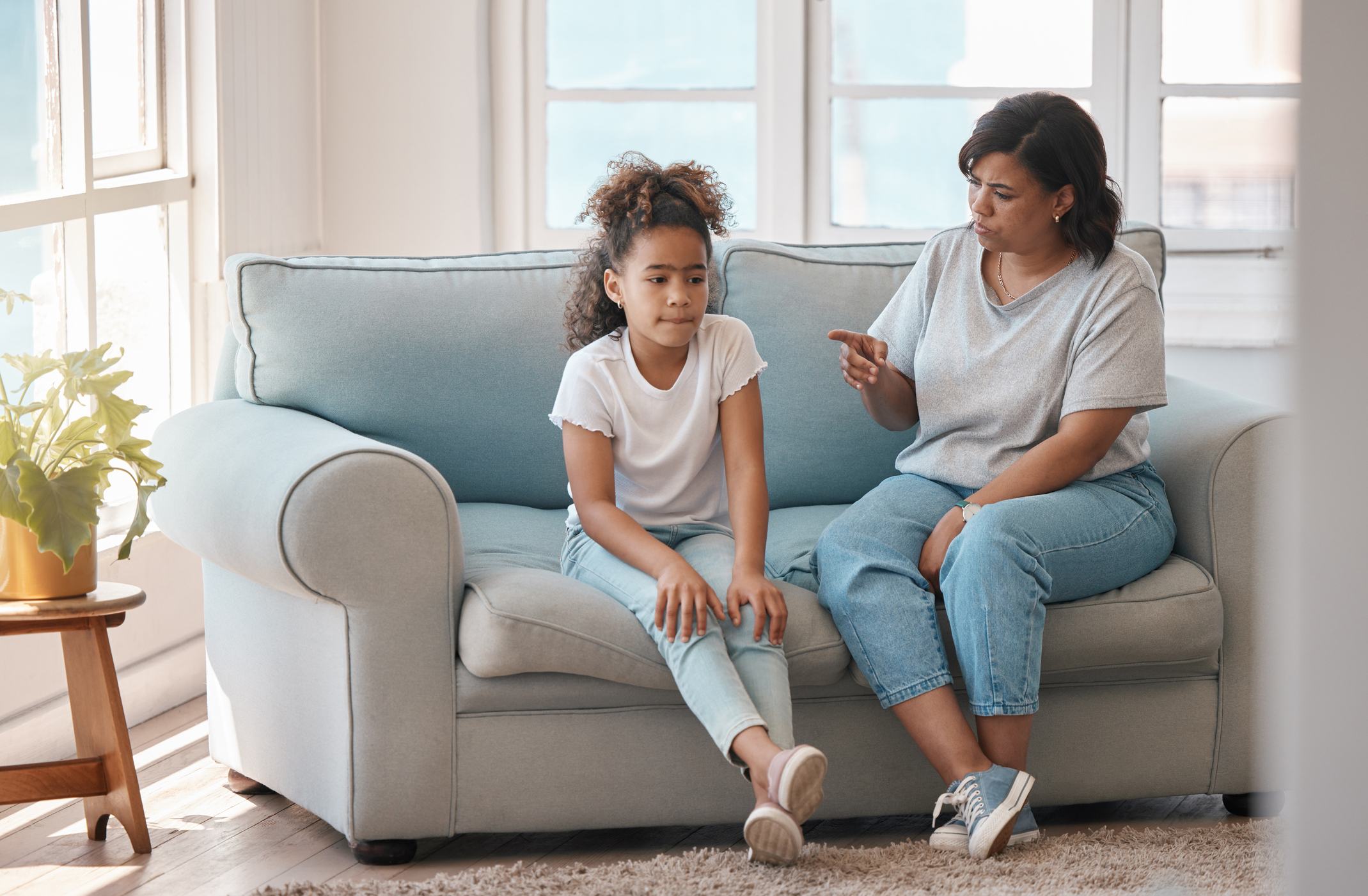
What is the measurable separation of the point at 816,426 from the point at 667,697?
0.67 metres

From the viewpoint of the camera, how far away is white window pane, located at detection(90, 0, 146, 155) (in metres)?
2.49

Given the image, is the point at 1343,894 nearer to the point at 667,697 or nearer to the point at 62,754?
the point at 667,697

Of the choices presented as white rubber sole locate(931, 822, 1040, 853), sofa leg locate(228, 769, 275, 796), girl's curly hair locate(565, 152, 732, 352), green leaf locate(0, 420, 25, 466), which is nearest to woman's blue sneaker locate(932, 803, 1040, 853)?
white rubber sole locate(931, 822, 1040, 853)

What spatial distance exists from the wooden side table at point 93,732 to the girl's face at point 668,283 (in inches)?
31.7

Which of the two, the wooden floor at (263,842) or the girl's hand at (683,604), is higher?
the girl's hand at (683,604)

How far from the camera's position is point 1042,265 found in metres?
1.94

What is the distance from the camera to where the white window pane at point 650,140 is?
337 centimetres

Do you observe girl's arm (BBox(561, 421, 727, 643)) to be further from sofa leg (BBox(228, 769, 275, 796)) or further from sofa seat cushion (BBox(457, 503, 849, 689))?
sofa leg (BBox(228, 769, 275, 796))

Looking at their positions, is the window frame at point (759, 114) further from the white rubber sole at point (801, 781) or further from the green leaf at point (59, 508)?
the white rubber sole at point (801, 781)

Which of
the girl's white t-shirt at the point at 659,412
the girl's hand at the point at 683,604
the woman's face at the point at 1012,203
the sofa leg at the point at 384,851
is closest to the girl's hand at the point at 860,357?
the girl's white t-shirt at the point at 659,412

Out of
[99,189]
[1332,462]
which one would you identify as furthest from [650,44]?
[1332,462]

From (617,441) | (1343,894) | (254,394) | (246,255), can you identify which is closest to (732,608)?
(617,441)

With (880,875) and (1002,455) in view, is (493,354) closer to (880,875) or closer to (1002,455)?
(1002,455)

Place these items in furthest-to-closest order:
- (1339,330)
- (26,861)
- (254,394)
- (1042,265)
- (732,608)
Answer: (254,394) < (1042,265) < (26,861) < (732,608) < (1339,330)
